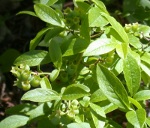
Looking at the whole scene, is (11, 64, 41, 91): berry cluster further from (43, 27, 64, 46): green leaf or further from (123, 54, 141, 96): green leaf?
(123, 54, 141, 96): green leaf

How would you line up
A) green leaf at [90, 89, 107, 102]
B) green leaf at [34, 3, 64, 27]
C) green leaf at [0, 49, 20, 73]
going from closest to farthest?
green leaf at [90, 89, 107, 102]
green leaf at [34, 3, 64, 27]
green leaf at [0, 49, 20, 73]

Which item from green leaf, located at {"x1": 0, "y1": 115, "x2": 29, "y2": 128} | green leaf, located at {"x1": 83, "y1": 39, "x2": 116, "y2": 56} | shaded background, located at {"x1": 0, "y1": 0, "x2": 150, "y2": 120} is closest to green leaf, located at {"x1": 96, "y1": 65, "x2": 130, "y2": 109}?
green leaf, located at {"x1": 83, "y1": 39, "x2": 116, "y2": 56}

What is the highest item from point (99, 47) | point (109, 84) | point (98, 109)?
point (99, 47)

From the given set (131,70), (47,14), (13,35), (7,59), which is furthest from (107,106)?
(13,35)

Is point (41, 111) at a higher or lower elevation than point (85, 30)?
lower

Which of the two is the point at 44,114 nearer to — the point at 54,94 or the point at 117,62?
the point at 54,94

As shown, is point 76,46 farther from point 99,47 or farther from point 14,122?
point 14,122
